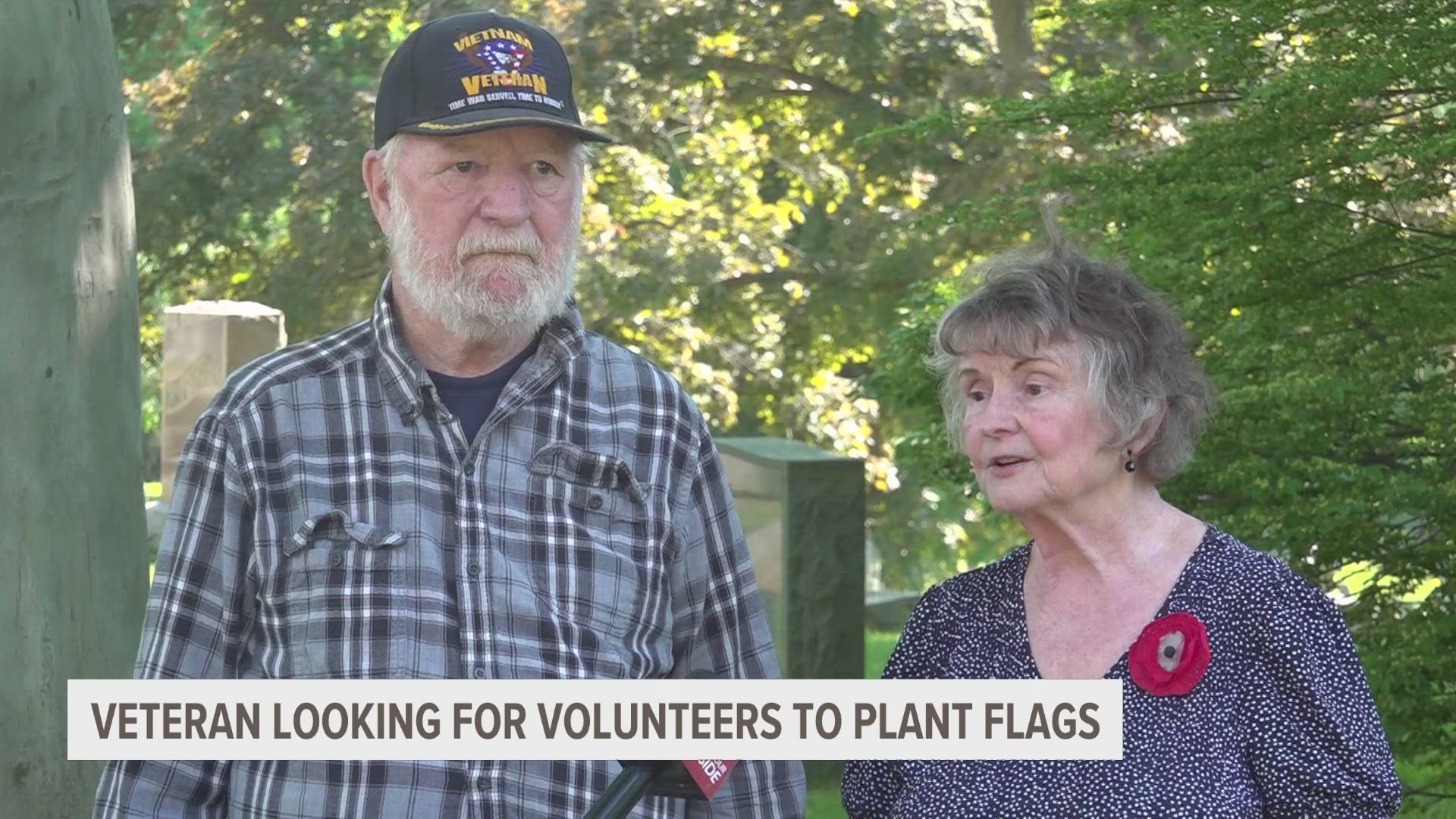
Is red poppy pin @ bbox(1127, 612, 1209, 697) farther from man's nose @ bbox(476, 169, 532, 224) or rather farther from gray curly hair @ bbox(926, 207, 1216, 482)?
man's nose @ bbox(476, 169, 532, 224)

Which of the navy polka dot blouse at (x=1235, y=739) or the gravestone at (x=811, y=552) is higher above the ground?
the gravestone at (x=811, y=552)

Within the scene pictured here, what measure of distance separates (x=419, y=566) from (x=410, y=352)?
35 cm

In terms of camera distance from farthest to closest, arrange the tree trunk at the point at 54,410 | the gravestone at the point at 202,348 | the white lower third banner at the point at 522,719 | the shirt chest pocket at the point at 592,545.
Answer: the gravestone at the point at 202,348
the tree trunk at the point at 54,410
the shirt chest pocket at the point at 592,545
the white lower third banner at the point at 522,719

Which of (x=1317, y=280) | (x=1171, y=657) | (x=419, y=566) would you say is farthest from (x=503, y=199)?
(x=1317, y=280)

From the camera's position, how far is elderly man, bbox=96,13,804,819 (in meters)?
2.79

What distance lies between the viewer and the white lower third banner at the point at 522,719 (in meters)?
2.71

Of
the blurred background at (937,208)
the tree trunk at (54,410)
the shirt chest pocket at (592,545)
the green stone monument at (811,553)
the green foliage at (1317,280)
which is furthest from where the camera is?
the green stone monument at (811,553)

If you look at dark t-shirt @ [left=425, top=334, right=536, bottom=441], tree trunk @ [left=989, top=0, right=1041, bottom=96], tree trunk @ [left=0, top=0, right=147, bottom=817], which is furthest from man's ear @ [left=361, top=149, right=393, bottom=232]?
tree trunk @ [left=989, top=0, right=1041, bottom=96]

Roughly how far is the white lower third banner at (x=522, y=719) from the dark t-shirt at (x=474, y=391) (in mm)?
432

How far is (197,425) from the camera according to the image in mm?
2838

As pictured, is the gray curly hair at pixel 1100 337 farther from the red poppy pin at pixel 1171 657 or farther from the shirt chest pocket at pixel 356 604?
the shirt chest pocket at pixel 356 604

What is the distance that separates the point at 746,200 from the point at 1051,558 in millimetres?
13226

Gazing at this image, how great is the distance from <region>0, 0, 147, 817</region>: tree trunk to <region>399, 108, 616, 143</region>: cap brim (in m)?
2.14

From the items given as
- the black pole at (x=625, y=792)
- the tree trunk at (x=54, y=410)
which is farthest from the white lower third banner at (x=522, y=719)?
the tree trunk at (x=54, y=410)
